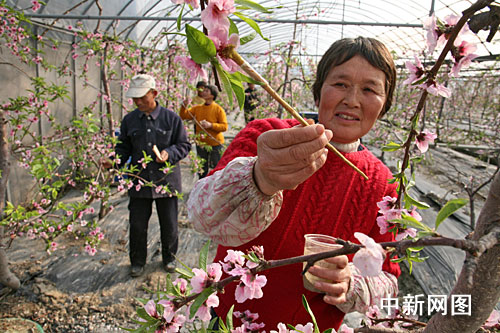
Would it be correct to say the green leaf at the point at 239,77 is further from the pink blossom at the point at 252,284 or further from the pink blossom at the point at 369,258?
the pink blossom at the point at 252,284

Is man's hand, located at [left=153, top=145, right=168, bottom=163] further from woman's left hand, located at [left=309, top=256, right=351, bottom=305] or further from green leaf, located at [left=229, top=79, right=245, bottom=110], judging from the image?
green leaf, located at [left=229, top=79, right=245, bottom=110]

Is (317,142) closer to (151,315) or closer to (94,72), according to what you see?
(151,315)

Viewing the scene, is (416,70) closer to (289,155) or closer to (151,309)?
(289,155)

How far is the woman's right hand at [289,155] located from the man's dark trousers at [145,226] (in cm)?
248

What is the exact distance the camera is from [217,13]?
0.41 metres

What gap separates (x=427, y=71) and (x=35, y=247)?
3.91 metres

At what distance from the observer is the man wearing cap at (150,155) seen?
9.49 ft

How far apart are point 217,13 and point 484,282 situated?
507 mm

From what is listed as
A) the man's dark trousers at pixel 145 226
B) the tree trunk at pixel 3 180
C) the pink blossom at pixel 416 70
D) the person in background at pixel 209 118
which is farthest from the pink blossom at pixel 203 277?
→ the person in background at pixel 209 118

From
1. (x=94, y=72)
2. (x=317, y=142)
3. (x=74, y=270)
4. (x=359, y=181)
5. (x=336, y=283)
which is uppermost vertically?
(x=94, y=72)

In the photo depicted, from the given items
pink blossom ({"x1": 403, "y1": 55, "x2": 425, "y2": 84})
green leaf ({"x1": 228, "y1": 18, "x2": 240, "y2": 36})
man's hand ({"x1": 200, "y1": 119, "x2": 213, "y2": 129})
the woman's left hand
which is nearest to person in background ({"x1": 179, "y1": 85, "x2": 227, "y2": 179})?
man's hand ({"x1": 200, "y1": 119, "x2": 213, "y2": 129})

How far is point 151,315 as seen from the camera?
61 cm

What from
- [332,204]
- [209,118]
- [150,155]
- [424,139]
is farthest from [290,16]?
[424,139]

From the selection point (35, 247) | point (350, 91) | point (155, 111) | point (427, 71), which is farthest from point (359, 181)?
point (35, 247)
